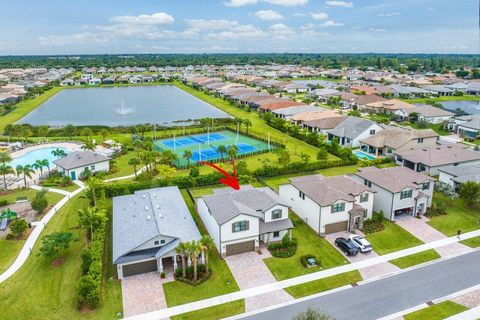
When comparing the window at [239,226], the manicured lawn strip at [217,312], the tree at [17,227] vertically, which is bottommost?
the manicured lawn strip at [217,312]

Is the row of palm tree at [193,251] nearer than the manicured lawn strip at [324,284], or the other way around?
the manicured lawn strip at [324,284]

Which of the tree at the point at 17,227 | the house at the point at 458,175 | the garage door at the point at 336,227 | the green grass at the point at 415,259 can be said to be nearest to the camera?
the green grass at the point at 415,259

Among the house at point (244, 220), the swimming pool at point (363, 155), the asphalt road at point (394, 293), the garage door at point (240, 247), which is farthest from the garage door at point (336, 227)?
the swimming pool at point (363, 155)

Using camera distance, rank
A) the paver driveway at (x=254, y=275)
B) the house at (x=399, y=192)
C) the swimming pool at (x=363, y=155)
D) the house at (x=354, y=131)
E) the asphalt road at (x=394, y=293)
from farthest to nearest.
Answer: the house at (x=354, y=131) < the swimming pool at (x=363, y=155) < the house at (x=399, y=192) < the paver driveway at (x=254, y=275) < the asphalt road at (x=394, y=293)

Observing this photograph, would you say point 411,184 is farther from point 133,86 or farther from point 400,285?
point 133,86

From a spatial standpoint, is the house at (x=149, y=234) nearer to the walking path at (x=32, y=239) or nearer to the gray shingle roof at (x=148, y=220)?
the gray shingle roof at (x=148, y=220)

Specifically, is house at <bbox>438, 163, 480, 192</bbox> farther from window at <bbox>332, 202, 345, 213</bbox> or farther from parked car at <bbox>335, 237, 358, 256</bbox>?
parked car at <bbox>335, 237, 358, 256</bbox>

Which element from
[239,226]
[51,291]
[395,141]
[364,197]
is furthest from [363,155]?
[51,291]

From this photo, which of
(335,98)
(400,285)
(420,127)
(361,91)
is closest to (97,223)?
(400,285)
